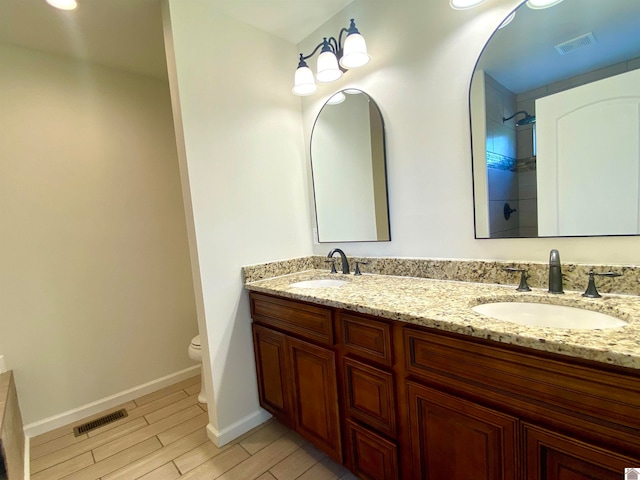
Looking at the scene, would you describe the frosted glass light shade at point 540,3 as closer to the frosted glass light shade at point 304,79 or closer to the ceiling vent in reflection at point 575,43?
the ceiling vent in reflection at point 575,43

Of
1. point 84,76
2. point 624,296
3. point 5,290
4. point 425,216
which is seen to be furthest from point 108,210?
point 624,296

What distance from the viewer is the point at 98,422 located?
2076 mm

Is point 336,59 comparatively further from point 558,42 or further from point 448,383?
point 448,383

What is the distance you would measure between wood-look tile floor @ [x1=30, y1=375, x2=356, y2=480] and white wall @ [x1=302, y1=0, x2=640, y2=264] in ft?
3.95

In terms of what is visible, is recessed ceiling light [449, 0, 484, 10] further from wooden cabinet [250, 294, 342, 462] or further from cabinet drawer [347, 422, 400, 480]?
cabinet drawer [347, 422, 400, 480]

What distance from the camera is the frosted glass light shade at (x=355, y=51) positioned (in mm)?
1543

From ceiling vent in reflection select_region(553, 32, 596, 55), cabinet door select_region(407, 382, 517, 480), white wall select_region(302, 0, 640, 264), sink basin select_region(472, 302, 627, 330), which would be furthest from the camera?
white wall select_region(302, 0, 640, 264)

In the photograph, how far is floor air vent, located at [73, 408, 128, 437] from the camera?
1998 mm

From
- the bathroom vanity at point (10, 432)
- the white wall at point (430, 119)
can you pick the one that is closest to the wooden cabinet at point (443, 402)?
the white wall at point (430, 119)

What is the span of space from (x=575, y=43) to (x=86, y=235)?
283 cm

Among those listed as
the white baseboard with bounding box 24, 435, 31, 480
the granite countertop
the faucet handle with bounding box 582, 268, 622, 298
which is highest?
the faucet handle with bounding box 582, 268, 622, 298

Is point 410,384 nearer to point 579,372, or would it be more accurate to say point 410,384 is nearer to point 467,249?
point 579,372

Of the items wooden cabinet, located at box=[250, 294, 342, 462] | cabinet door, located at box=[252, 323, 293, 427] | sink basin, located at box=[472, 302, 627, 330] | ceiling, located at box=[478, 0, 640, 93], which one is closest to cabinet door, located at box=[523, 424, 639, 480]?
sink basin, located at box=[472, 302, 627, 330]

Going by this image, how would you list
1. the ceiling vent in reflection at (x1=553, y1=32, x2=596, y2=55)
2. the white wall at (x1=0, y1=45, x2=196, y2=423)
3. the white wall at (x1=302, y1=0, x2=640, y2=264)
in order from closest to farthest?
the ceiling vent in reflection at (x1=553, y1=32, x2=596, y2=55)
the white wall at (x1=302, y1=0, x2=640, y2=264)
the white wall at (x1=0, y1=45, x2=196, y2=423)
